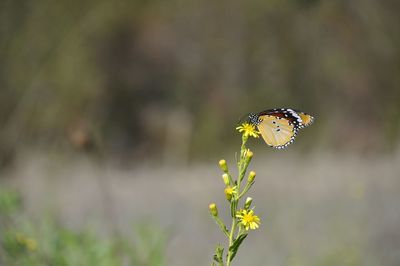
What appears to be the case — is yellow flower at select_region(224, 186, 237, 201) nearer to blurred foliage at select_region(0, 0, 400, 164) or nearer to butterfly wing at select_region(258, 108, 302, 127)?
butterfly wing at select_region(258, 108, 302, 127)

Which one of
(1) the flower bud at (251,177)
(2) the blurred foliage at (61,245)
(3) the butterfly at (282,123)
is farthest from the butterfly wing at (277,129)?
(2) the blurred foliage at (61,245)

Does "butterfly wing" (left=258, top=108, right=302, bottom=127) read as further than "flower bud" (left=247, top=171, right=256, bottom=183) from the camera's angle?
Yes

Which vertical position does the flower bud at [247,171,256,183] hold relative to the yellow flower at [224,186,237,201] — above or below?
above

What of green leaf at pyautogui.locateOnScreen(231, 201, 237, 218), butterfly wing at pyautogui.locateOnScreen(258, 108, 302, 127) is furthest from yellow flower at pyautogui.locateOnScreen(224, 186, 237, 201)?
butterfly wing at pyautogui.locateOnScreen(258, 108, 302, 127)

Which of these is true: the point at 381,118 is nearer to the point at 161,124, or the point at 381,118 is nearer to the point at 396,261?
the point at 161,124

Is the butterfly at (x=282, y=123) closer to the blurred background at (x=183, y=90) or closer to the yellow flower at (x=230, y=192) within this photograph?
the yellow flower at (x=230, y=192)

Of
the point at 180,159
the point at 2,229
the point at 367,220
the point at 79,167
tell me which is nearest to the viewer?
the point at 2,229

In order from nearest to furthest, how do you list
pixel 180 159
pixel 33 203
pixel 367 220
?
pixel 367 220, pixel 33 203, pixel 180 159

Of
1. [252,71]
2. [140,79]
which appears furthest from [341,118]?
[140,79]
